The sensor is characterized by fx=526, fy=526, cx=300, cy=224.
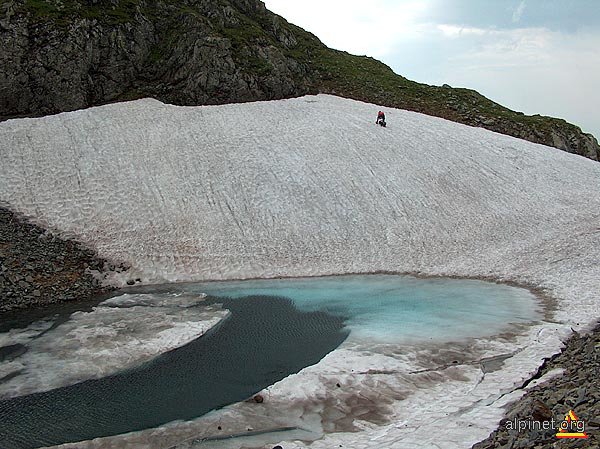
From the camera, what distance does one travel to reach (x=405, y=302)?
22.7 meters

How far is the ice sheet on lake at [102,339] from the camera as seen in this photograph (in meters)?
15.6

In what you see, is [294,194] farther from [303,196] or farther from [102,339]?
[102,339]

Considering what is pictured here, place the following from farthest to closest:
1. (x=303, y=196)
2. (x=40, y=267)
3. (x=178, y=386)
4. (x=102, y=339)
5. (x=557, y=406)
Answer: (x=303, y=196), (x=40, y=267), (x=102, y=339), (x=178, y=386), (x=557, y=406)

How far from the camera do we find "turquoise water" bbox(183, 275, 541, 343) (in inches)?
739

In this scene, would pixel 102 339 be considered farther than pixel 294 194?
No

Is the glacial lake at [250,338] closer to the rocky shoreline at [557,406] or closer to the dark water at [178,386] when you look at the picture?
the dark water at [178,386]

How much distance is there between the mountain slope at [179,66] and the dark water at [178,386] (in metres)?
29.1

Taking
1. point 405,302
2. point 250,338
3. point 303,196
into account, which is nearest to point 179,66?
point 303,196

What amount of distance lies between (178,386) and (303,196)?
20.0 m

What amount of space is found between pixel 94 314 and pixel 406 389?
1329 centimetres

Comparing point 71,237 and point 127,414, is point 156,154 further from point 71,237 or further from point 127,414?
point 127,414

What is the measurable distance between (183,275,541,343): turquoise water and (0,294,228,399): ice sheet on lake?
361 cm

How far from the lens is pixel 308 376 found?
14.6m

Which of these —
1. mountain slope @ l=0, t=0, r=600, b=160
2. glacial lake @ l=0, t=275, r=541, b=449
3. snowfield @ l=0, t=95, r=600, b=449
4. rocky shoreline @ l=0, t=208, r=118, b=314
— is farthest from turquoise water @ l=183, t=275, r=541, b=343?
mountain slope @ l=0, t=0, r=600, b=160
